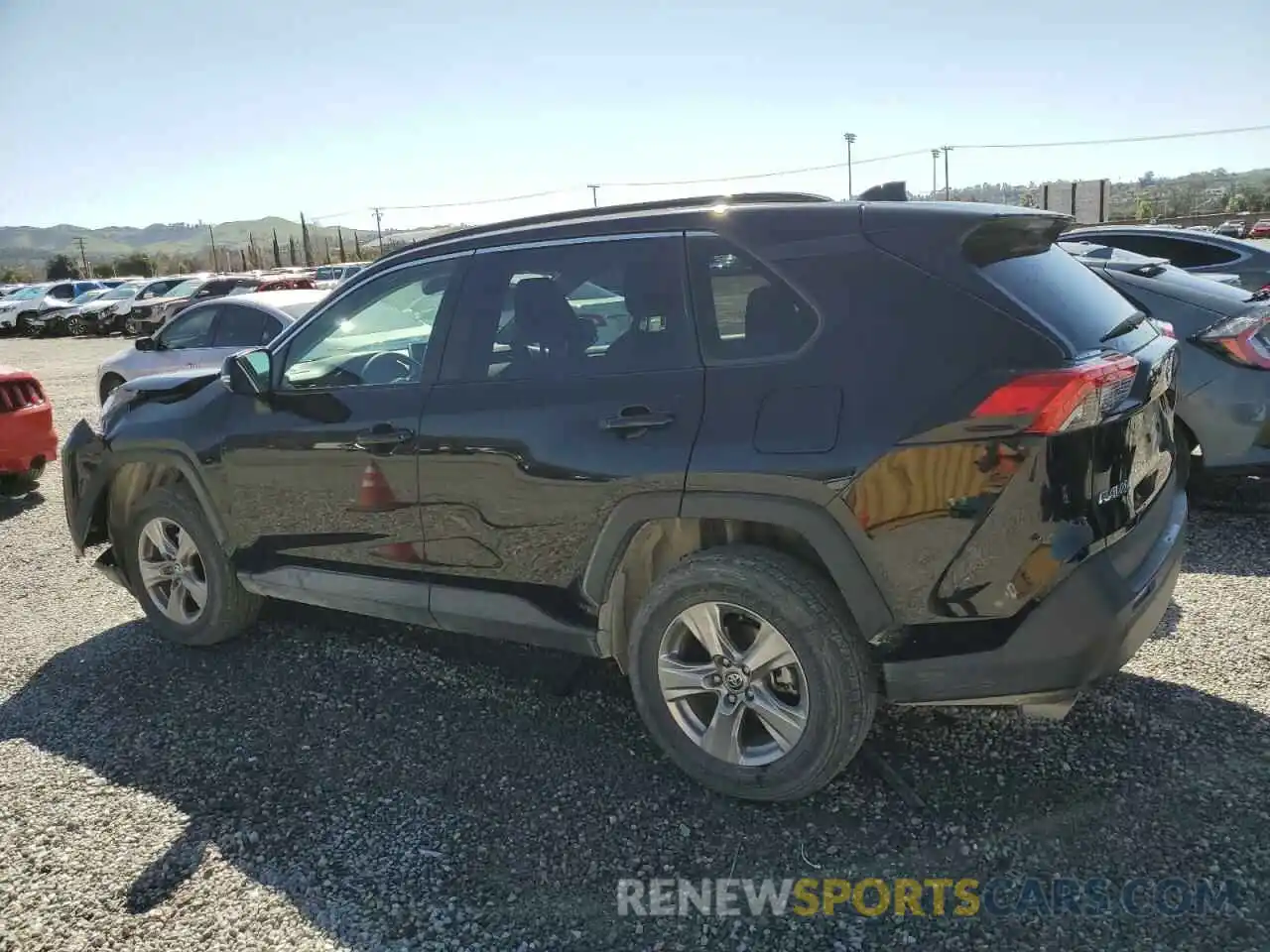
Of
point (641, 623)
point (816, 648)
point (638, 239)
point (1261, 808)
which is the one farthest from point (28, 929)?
point (1261, 808)

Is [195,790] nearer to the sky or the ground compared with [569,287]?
nearer to the ground

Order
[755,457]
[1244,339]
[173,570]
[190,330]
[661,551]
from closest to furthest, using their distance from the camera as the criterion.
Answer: [755,457] < [661,551] < [173,570] < [1244,339] < [190,330]

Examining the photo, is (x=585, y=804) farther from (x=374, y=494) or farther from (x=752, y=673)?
(x=374, y=494)

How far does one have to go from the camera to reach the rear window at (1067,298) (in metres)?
2.69

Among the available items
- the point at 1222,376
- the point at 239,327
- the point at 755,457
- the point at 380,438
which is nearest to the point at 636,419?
the point at 755,457

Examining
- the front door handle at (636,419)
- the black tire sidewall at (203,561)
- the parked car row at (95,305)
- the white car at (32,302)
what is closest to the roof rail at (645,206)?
the front door handle at (636,419)

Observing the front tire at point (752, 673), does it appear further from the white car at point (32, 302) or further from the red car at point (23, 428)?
the white car at point (32, 302)

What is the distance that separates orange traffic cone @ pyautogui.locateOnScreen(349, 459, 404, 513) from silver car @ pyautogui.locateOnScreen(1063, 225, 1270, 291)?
21.0 ft

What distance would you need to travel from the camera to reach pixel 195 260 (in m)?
72.2

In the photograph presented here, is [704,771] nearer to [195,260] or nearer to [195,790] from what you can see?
[195,790]

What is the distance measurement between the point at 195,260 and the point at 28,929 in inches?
3083

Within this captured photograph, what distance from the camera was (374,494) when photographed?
371cm

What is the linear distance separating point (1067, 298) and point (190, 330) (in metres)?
9.90

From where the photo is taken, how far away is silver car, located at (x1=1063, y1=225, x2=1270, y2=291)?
7.86 meters
